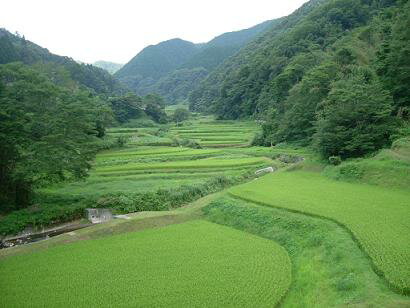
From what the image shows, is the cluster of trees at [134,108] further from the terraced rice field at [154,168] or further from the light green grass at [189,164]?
the light green grass at [189,164]


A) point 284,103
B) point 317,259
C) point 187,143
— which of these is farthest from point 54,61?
point 317,259

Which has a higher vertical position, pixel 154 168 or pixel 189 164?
pixel 154 168

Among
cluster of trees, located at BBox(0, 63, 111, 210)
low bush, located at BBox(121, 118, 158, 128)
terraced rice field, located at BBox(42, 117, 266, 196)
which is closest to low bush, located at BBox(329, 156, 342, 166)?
terraced rice field, located at BBox(42, 117, 266, 196)

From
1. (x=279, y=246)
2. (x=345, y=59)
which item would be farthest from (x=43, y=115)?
(x=345, y=59)

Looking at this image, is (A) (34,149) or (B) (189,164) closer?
(A) (34,149)

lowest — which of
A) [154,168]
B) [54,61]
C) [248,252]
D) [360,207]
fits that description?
[154,168]

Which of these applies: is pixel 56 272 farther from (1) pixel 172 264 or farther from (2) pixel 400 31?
(2) pixel 400 31

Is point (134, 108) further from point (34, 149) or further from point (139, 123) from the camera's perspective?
point (34, 149)
